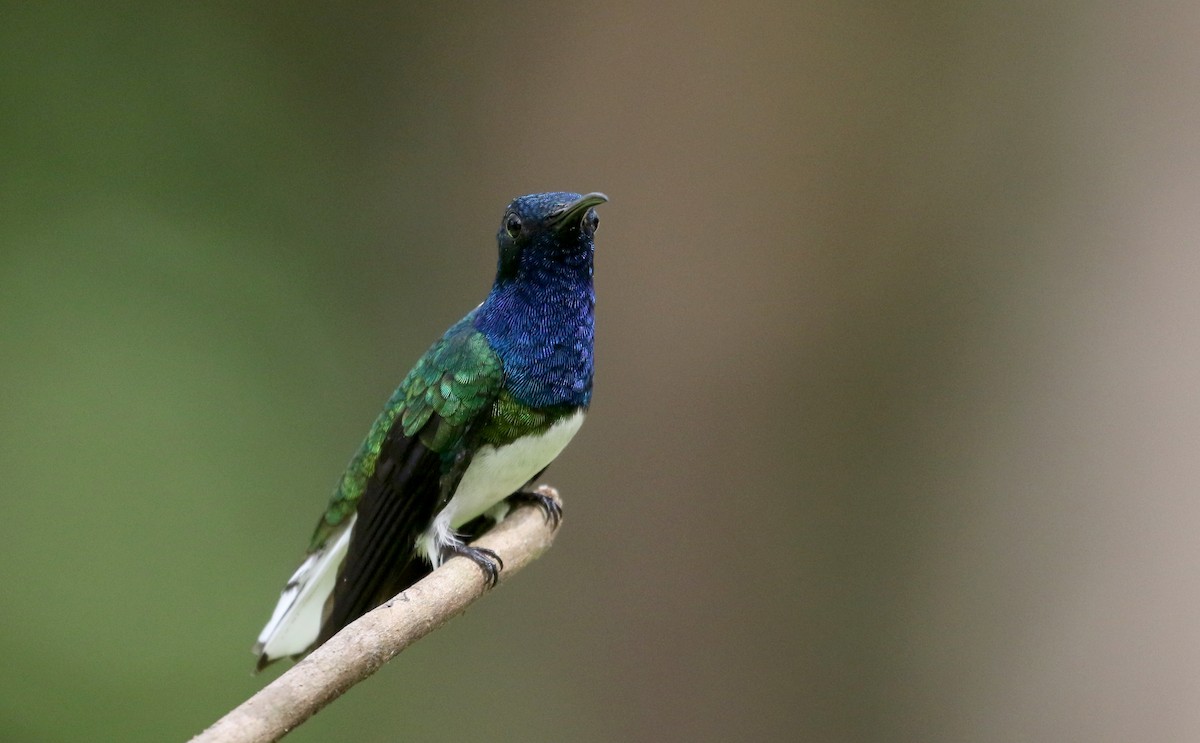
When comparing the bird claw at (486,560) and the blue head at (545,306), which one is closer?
the bird claw at (486,560)

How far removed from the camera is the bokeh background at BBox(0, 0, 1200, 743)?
307cm

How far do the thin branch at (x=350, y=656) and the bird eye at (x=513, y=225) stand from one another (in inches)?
22.5

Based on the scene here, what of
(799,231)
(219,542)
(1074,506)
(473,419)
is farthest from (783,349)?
(219,542)

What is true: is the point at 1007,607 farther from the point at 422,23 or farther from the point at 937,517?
the point at 422,23

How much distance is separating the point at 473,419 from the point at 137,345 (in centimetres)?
193

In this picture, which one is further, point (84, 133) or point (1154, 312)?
point (84, 133)

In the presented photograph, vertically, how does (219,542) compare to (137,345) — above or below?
below

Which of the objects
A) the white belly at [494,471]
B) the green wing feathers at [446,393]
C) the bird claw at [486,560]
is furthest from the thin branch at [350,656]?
the green wing feathers at [446,393]

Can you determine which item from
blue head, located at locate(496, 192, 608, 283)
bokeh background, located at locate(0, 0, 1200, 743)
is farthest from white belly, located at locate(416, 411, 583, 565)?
bokeh background, located at locate(0, 0, 1200, 743)

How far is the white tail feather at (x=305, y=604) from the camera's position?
200 centimetres

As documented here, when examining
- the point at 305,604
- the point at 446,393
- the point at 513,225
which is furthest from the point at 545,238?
the point at 305,604

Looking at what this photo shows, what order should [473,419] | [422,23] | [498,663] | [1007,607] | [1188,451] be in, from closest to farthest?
[473,419]
[1188,451]
[1007,607]
[498,663]
[422,23]

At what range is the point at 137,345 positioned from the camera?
337 centimetres

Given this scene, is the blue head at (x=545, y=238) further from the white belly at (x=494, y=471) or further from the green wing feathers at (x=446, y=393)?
the white belly at (x=494, y=471)
